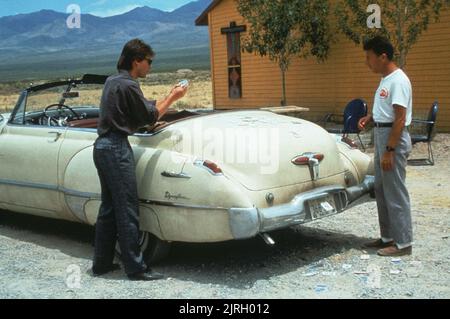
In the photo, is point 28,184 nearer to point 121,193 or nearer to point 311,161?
point 121,193

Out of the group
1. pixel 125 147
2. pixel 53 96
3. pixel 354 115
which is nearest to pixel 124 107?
pixel 125 147

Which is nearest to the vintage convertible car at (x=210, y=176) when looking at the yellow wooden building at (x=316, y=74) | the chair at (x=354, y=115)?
the chair at (x=354, y=115)

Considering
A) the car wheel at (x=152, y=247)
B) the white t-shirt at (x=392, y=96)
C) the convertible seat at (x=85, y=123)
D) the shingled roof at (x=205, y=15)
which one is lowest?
the car wheel at (x=152, y=247)

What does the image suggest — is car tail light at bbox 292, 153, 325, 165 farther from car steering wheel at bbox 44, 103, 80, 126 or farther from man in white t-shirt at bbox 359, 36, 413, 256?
car steering wheel at bbox 44, 103, 80, 126

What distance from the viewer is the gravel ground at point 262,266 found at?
4.71 meters

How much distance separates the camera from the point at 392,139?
17.0 feet

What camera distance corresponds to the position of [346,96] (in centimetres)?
1672

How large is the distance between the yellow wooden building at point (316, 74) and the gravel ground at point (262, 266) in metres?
7.87

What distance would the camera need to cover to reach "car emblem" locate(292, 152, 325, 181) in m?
5.20

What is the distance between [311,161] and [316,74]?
12738 millimetres

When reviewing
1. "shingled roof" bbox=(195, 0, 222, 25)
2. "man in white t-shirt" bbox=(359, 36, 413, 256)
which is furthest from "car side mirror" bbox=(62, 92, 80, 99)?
"shingled roof" bbox=(195, 0, 222, 25)

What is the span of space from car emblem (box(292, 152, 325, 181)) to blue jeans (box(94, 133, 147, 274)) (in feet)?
4.23

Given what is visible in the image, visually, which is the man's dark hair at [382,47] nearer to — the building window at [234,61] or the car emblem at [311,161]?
the car emblem at [311,161]
